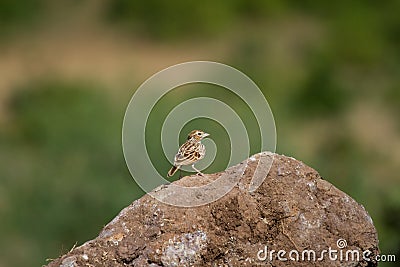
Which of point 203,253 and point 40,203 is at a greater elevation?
point 40,203

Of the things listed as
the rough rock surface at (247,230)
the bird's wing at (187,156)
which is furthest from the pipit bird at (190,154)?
the rough rock surface at (247,230)

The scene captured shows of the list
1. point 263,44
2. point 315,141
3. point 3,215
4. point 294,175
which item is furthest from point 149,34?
point 294,175

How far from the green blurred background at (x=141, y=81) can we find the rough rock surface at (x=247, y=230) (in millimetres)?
7021

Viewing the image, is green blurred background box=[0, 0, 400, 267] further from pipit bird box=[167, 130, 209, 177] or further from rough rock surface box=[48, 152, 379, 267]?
rough rock surface box=[48, 152, 379, 267]

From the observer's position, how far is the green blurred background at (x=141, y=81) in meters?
18.8

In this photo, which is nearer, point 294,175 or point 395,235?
point 294,175

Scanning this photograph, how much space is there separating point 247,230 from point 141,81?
19.1 meters

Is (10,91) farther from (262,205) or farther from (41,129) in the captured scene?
(262,205)

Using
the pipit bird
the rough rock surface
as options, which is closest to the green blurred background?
the pipit bird

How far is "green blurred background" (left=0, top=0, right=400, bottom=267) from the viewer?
18.8 meters

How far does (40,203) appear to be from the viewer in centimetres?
1909

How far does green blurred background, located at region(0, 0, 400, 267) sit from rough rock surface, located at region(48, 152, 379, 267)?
23.0ft

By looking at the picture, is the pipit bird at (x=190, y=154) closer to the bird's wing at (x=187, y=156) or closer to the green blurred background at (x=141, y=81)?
the bird's wing at (x=187, y=156)

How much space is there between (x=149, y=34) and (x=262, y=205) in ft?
80.9
